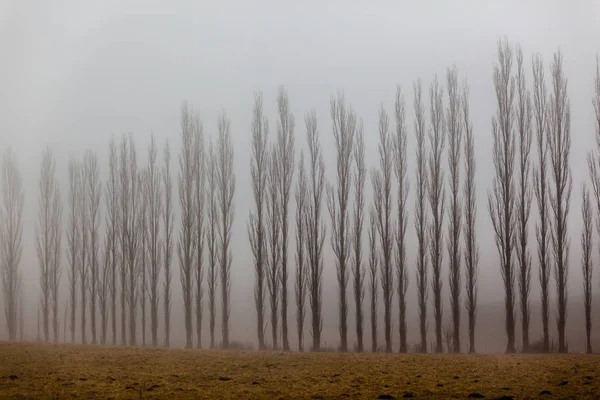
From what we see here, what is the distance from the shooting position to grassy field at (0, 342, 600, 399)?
13273mm

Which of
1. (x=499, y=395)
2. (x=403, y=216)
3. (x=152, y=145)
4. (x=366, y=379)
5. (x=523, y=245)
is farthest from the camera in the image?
(x=152, y=145)

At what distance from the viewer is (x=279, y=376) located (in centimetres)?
1537

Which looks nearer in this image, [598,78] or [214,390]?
[214,390]

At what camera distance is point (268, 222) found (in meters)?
27.8

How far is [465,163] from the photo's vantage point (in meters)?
26.6

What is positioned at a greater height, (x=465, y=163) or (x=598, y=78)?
(x=598, y=78)

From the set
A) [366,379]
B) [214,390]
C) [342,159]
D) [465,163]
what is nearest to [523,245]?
[465,163]

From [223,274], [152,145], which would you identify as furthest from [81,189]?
[223,274]

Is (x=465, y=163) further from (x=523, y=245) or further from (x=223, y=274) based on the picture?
(x=223, y=274)

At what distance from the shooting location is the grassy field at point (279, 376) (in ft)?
43.5

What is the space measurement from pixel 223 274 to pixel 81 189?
10570 mm

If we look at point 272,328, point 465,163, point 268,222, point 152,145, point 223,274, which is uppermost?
point 152,145

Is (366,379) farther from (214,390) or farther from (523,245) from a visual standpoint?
(523,245)

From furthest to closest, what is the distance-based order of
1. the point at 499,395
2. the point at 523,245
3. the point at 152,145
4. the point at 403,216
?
the point at 152,145
the point at 403,216
the point at 523,245
the point at 499,395
